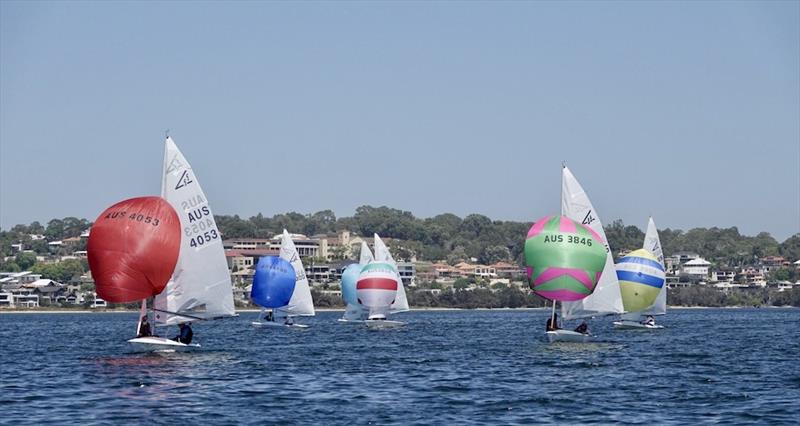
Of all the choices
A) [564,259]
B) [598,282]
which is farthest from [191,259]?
[598,282]

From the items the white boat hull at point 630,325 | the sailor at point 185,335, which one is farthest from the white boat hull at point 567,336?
the white boat hull at point 630,325

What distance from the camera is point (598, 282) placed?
70.1 meters

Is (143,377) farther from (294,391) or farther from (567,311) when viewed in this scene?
(567,311)

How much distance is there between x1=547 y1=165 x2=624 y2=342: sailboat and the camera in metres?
69.0

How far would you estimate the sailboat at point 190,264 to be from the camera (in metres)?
55.1

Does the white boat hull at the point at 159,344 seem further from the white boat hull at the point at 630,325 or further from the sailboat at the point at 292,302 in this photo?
the white boat hull at the point at 630,325

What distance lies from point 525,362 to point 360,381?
11191 millimetres

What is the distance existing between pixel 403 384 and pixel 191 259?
14.2 meters

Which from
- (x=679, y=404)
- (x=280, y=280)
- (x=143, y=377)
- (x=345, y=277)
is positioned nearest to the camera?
(x=679, y=404)

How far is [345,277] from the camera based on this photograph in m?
107

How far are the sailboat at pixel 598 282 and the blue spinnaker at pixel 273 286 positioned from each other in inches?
1121

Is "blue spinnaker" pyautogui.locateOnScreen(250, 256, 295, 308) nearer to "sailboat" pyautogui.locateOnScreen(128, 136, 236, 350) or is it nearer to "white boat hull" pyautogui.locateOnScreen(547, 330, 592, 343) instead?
"white boat hull" pyautogui.locateOnScreen(547, 330, 592, 343)

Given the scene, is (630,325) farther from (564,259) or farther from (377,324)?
(564,259)

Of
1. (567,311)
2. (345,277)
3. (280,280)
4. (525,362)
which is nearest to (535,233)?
(567,311)
